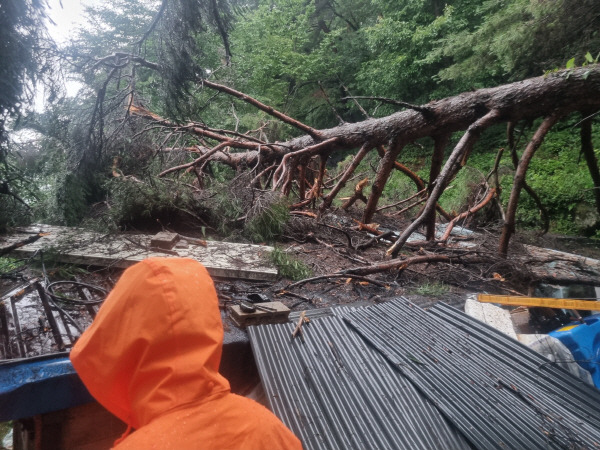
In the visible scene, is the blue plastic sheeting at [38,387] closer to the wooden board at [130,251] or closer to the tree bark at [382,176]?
the wooden board at [130,251]

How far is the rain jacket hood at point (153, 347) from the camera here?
3.60 ft

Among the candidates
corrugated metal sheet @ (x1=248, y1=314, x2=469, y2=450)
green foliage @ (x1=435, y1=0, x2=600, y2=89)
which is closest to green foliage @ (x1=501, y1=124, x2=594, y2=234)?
green foliage @ (x1=435, y1=0, x2=600, y2=89)

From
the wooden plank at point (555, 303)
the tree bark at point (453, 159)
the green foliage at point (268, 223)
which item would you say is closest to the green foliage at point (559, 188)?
the tree bark at point (453, 159)

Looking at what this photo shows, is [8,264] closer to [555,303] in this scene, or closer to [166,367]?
[166,367]

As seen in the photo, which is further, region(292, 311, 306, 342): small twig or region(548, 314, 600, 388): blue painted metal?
region(548, 314, 600, 388): blue painted metal

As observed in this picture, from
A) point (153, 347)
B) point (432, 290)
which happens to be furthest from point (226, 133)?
point (153, 347)

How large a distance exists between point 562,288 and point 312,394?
317 centimetres

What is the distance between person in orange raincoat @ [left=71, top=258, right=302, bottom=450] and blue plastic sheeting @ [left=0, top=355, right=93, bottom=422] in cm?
92

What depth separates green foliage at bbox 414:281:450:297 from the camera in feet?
11.9

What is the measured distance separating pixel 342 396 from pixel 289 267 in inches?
77.3

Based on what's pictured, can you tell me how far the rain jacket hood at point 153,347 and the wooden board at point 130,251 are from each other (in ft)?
7.69

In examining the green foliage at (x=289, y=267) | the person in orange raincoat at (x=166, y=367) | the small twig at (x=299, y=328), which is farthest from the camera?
the green foliage at (x=289, y=267)

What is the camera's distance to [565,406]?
2.08 metres

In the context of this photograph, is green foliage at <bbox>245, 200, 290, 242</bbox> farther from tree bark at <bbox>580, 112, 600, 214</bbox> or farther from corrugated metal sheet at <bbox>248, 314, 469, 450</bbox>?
tree bark at <bbox>580, 112, 600, 214</bbox>
